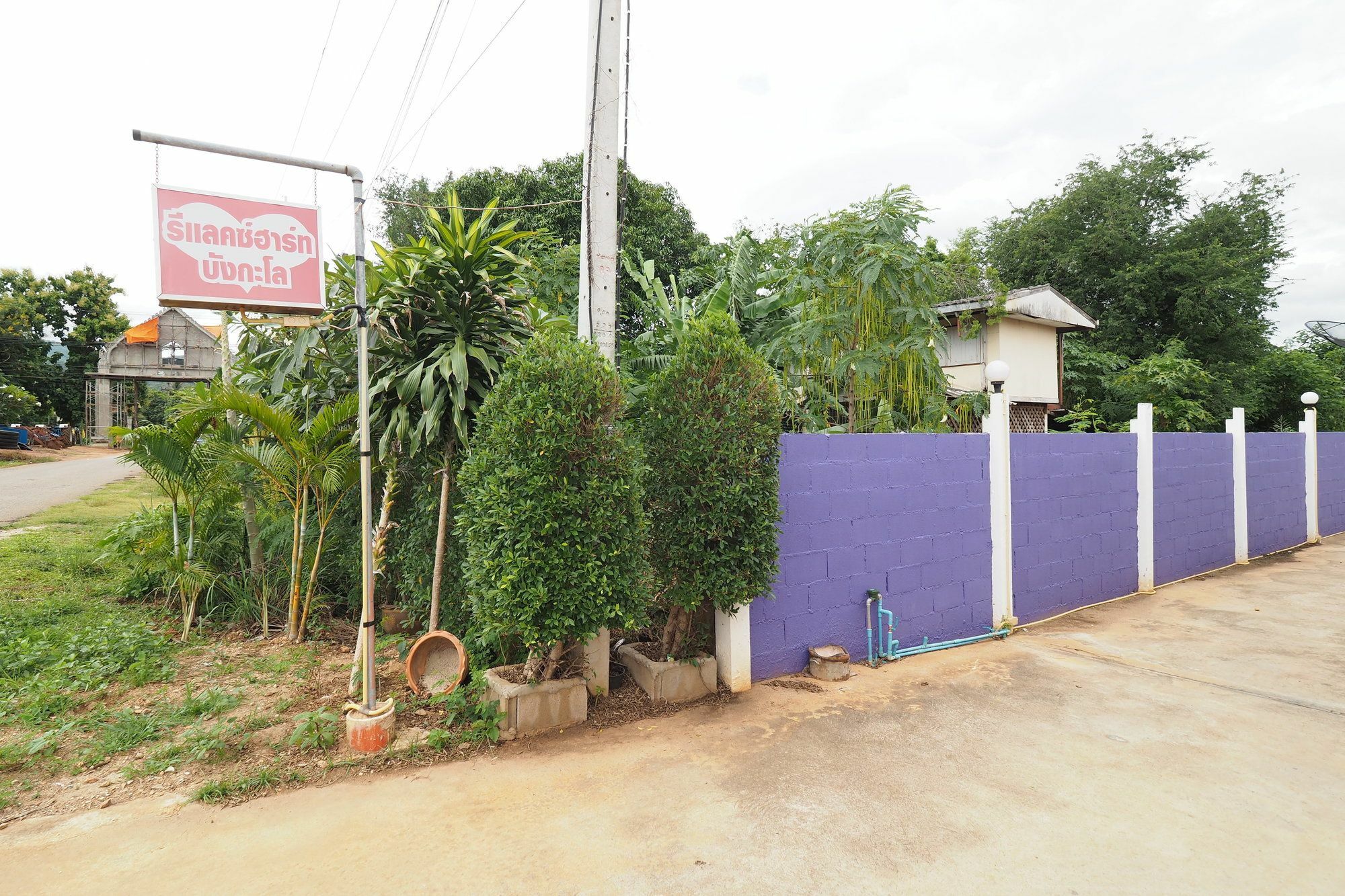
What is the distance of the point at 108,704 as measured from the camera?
3939 millimetres

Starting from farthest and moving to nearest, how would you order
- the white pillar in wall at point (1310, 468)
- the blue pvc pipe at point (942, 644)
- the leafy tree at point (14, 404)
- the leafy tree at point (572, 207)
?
the leafy tree at point (14, 404), the leafy tree at point (572, 207), the white pillar in wall at point (1310, 468), the blue pvc pipe at point (942, 644)

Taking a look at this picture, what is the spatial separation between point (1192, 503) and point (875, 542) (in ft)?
17.5

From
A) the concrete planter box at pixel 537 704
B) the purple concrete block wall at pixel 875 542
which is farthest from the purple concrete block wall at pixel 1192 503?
the concrete planter box at pixel 537 704

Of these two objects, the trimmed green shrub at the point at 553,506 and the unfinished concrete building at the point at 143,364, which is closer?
the trimmed green shrub at the point at 553,506

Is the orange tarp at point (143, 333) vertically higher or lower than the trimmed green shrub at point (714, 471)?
higher

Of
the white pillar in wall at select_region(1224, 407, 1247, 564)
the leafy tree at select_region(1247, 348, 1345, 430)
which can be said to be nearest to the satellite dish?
the leafy tree at select_region(1247, 348, 1345, 430)

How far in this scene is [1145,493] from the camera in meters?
6.93

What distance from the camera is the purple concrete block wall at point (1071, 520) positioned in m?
5.74

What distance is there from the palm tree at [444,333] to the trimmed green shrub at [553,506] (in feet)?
1.84

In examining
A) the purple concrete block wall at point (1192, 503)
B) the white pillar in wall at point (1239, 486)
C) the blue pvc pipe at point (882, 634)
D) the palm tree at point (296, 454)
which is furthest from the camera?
the white pillar in wall at point (1239, 486)

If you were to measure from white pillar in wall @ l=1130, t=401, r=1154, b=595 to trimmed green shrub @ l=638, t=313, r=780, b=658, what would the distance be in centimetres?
510

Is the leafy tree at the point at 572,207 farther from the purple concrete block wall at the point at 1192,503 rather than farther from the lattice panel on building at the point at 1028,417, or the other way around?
the purple concrete block wall at the point at 1192,503

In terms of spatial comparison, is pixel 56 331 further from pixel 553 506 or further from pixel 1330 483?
pixel 1330 483

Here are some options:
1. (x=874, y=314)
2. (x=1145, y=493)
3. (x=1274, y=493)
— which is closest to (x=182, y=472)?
(x=874, y=314)
